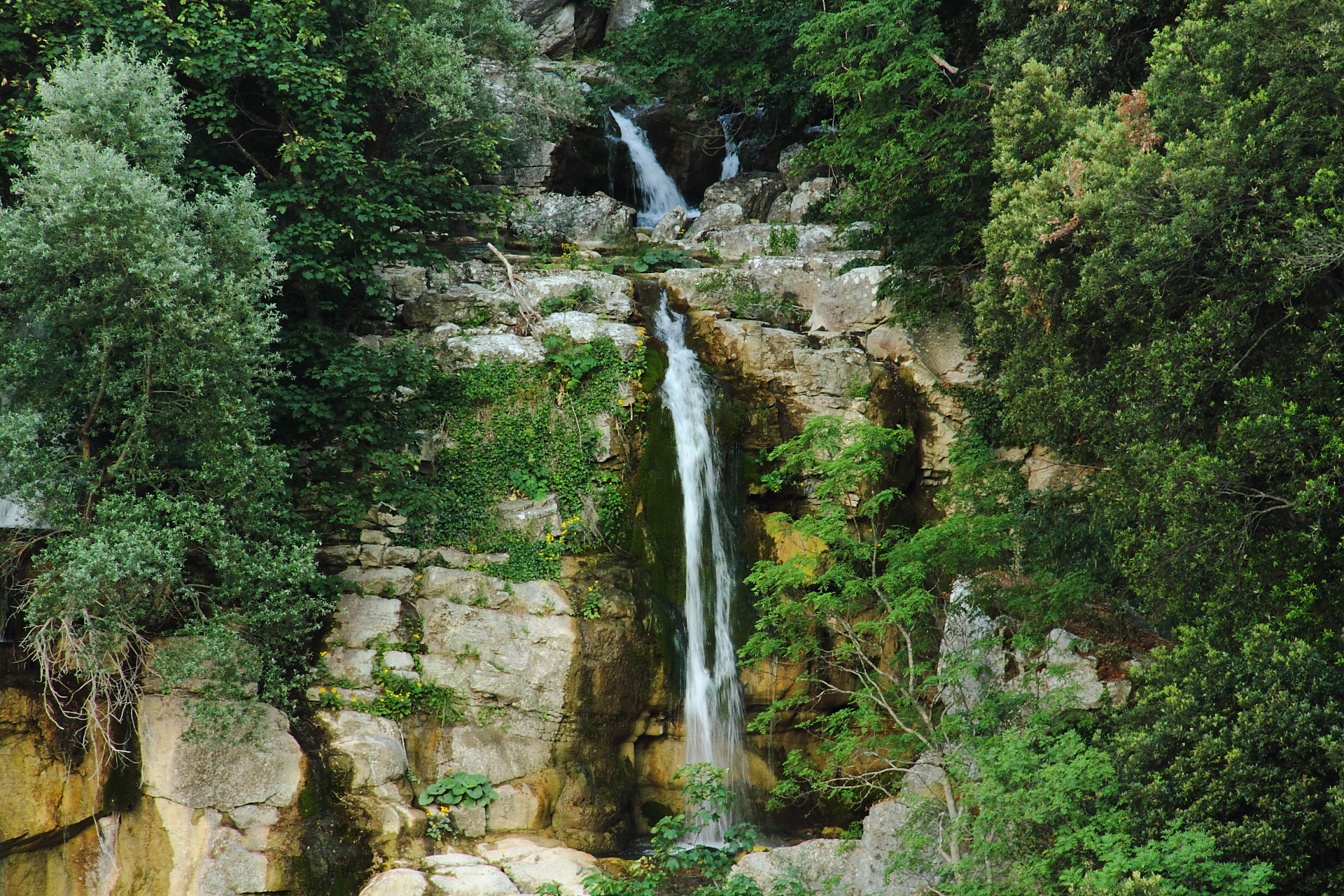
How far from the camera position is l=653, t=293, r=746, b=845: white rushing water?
13047 millimetres

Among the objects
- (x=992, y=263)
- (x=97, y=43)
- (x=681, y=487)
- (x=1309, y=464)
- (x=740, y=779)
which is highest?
(x=97, y=43)

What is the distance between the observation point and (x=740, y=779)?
13031mm

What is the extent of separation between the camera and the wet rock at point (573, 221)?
20.1 metres

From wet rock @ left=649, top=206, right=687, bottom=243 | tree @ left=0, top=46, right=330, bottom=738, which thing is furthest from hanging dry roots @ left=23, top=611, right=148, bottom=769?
wet rock @ left=649, top=206, right=687, bottom=243

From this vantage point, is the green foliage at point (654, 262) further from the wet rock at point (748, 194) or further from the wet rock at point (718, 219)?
the wet rock at point (748, 194)

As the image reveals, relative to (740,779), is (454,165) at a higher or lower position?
higher

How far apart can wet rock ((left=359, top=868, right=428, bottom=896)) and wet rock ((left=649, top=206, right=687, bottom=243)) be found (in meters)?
14.2

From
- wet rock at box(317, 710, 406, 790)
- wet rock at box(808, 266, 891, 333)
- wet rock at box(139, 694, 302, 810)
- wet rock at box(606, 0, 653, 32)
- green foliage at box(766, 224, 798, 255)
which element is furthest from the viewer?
wet rock at box(606, 0, 653, 32)

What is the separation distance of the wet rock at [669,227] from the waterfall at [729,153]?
12.0ft

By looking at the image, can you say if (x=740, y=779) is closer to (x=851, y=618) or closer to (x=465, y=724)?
(x=851, y=618)

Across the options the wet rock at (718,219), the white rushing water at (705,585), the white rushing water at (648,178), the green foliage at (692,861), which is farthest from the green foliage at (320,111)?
the white rushing water at (648,178)

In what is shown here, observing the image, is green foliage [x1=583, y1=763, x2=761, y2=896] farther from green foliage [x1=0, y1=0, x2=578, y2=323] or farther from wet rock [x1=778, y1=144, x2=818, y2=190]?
wet rock [x1=778, y1=144, x2=818, y2=190]

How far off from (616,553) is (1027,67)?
8273 mm

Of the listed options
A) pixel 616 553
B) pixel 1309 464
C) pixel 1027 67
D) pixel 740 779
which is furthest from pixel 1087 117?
pixel 740 779
